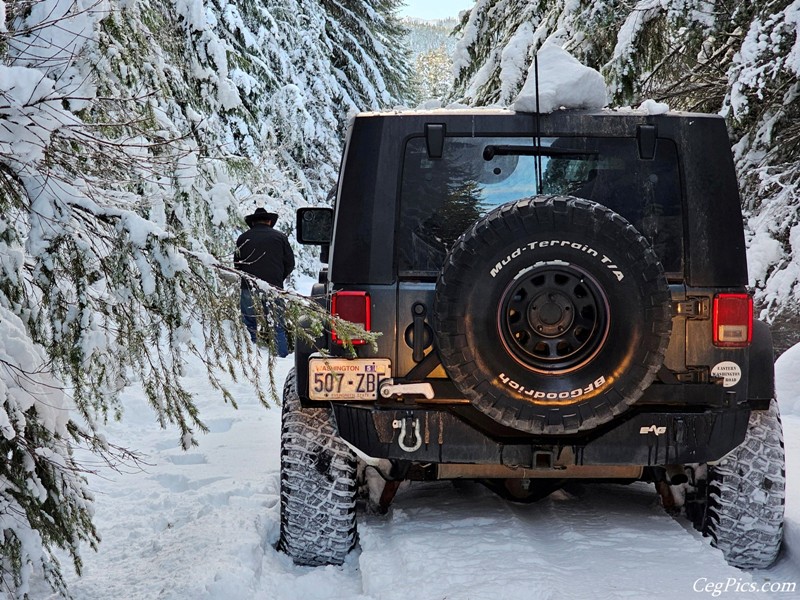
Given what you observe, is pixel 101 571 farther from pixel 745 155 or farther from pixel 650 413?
pixel 745 155

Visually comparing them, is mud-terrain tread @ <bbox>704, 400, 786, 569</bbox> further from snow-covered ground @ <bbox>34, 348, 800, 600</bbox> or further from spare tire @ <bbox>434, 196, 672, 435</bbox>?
spare tire @ <bbox>434, 196, 672, 435</bbox>

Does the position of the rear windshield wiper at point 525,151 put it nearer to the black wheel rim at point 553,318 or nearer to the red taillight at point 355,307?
the black wheel rim at point 553,318

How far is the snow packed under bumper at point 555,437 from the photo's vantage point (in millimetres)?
3783

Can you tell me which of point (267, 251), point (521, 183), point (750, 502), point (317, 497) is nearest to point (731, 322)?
point (750, 502)

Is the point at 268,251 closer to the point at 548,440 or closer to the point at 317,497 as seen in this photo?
the point at 317,497

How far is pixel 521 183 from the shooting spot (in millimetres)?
3996

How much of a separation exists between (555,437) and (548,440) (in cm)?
4

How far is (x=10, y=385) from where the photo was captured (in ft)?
9.58

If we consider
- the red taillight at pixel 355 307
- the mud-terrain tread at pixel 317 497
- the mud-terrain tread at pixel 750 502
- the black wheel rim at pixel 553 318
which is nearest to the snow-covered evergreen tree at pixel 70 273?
the red taillight at pixel 355 307

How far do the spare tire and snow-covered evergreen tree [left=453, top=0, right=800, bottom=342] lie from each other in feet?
15.3

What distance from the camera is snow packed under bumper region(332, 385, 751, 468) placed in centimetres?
378

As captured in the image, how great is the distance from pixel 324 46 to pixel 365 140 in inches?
949

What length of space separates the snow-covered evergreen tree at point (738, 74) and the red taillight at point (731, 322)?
4.09 m

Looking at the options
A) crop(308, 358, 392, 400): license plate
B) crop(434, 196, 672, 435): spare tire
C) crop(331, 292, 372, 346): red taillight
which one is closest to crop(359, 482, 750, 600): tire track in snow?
crop(434, 196, 672, 435): spare tire
